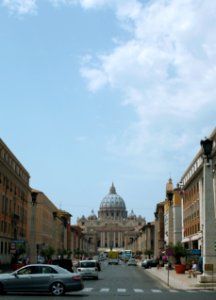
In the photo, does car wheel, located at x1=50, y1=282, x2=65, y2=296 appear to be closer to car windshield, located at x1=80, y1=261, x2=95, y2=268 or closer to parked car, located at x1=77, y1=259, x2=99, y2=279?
parked car, located at x1=77, y1=259, x2=99, y2=279

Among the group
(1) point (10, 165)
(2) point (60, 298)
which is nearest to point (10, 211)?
(1) point (10, 165)

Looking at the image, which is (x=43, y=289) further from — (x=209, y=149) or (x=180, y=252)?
(x=180, y=252)

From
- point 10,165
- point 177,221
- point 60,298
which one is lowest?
point 60,298

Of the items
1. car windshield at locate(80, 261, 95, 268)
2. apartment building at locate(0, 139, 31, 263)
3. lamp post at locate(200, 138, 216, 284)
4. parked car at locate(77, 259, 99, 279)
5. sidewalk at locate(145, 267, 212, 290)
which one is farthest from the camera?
apartment building at locate(0, 139, 31, 263)

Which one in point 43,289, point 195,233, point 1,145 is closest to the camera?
point 43,289

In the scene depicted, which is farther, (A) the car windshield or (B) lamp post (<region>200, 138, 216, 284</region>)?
(A) the car windshield

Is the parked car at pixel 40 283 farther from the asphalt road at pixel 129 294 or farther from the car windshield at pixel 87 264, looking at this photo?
the car windshield at pixel 87 264

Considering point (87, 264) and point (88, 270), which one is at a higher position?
point (87, 264)

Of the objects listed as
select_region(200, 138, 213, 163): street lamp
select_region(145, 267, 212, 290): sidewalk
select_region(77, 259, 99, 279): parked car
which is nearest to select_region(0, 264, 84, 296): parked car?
select_region(145, 267, 212, 290): sidewalk

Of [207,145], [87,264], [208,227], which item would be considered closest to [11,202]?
[87,264]

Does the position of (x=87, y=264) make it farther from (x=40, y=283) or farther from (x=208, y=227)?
(x=40, y=283)

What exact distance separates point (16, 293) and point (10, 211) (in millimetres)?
51493

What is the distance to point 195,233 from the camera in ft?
254

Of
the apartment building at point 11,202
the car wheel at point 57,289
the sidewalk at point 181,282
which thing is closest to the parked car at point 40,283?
the car wheel at point 57,289
